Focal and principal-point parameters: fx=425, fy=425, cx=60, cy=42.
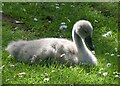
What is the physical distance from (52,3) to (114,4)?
172cm

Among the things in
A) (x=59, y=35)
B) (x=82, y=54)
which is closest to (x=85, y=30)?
(x=82, y=54)

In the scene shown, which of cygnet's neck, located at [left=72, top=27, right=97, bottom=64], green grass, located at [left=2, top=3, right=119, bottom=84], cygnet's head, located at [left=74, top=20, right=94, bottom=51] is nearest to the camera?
green grass, located at [left=2, top=3, right=119, bottom=84]

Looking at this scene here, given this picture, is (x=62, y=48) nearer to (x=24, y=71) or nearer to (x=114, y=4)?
(x=24, y=71)

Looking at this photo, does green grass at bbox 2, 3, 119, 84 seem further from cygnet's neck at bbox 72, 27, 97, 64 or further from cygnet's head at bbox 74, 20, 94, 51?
cygnet's head at bbox 74, 20, 94, 51

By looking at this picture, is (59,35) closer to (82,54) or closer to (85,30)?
(85,30)

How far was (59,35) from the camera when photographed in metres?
8.96

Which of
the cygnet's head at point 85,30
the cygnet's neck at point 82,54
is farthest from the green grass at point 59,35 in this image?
the cygnet's head at point 85,30

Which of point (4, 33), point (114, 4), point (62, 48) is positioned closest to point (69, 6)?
point (114, 4)

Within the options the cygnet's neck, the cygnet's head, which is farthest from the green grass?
the cygnet's head

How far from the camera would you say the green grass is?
6172 millimetres

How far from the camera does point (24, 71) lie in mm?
6363

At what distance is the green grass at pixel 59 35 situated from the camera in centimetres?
617

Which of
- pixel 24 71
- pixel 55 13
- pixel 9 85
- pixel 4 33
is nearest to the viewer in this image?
pixel 9 85

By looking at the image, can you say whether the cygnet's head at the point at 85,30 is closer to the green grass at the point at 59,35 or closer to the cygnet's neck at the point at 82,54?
the cygnet's neck at the point at 82,54
